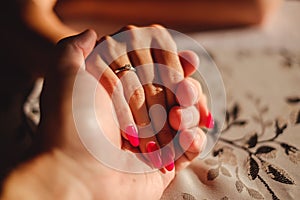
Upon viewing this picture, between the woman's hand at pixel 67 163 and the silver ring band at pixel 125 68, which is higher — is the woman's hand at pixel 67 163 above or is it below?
below

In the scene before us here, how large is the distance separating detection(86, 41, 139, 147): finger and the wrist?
3.6 inches

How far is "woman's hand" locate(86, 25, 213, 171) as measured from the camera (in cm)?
60

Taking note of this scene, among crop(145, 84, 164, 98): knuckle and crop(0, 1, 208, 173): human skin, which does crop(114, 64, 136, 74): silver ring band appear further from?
crop(0, 1, 208, 173): human skin

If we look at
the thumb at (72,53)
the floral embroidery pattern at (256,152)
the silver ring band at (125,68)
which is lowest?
the floral embroidery pattern at (256,152)

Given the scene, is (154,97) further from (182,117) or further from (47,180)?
(47,180)

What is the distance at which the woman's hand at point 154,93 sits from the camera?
0.60 meters

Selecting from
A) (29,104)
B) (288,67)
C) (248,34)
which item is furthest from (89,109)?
(248,34)

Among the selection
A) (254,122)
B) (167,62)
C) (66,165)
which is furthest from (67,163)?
(254,122)

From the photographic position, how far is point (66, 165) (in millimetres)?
550

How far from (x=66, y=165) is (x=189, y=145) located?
0.58 ft

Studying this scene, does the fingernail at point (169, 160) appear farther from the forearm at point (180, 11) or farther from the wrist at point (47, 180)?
the forearm at point (180, 11)

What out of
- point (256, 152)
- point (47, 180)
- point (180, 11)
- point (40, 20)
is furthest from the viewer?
point (180, 11)

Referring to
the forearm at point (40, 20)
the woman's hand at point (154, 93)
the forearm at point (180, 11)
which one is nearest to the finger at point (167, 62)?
the woman's hand at point (154, 93)

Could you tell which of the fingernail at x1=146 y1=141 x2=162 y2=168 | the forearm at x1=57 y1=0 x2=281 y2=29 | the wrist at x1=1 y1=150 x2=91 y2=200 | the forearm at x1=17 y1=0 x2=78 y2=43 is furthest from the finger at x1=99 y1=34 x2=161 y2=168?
the forearm at x1=57 y1=0 x2=281 y2=29
